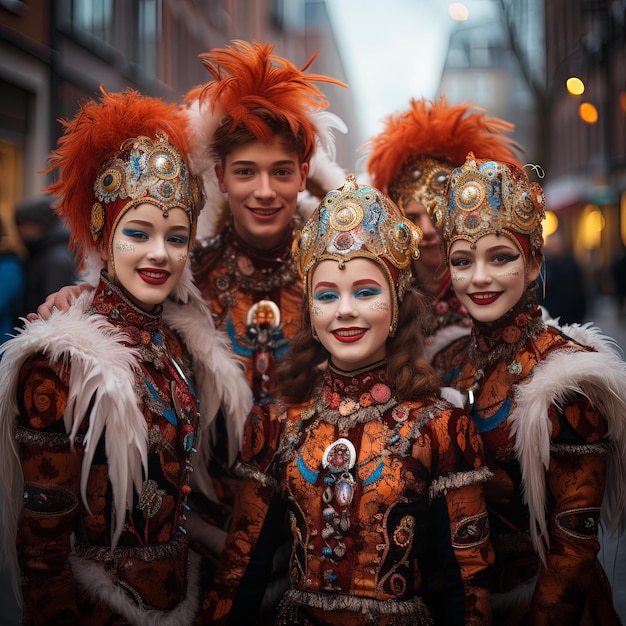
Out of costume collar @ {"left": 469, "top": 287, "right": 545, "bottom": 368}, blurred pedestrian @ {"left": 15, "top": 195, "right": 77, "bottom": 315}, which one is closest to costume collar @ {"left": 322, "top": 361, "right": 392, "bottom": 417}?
costume collar @ {"left": 469, "top": 287, "right": 545, "bottom": 368}

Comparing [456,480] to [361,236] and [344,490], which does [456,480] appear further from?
[361,236]

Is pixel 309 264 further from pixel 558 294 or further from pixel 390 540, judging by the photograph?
pixel 558 294

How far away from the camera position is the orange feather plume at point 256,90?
3365 millimetres

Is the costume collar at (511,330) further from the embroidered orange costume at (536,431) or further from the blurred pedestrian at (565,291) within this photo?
the blurred pedestrian at (565,291)

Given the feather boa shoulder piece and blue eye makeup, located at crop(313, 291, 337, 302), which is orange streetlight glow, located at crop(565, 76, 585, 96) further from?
blue eye makeup, located at crop(313, 291, 337, 302)

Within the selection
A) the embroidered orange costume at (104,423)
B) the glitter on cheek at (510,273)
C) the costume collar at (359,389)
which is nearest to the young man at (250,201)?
the embroidered orange costume at (104,423)

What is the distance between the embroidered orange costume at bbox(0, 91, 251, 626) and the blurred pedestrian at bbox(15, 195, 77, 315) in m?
2.62

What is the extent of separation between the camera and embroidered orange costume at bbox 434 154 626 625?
8.80 ft

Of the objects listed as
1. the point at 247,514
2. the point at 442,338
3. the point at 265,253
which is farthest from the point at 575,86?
the point at 247,514

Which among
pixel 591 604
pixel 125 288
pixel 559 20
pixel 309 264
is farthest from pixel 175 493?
pixel 559 20

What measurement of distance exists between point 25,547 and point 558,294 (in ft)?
26.0

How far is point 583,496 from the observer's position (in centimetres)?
268

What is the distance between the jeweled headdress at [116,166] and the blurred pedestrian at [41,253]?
8.84 feet

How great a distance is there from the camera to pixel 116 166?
2820 mm
